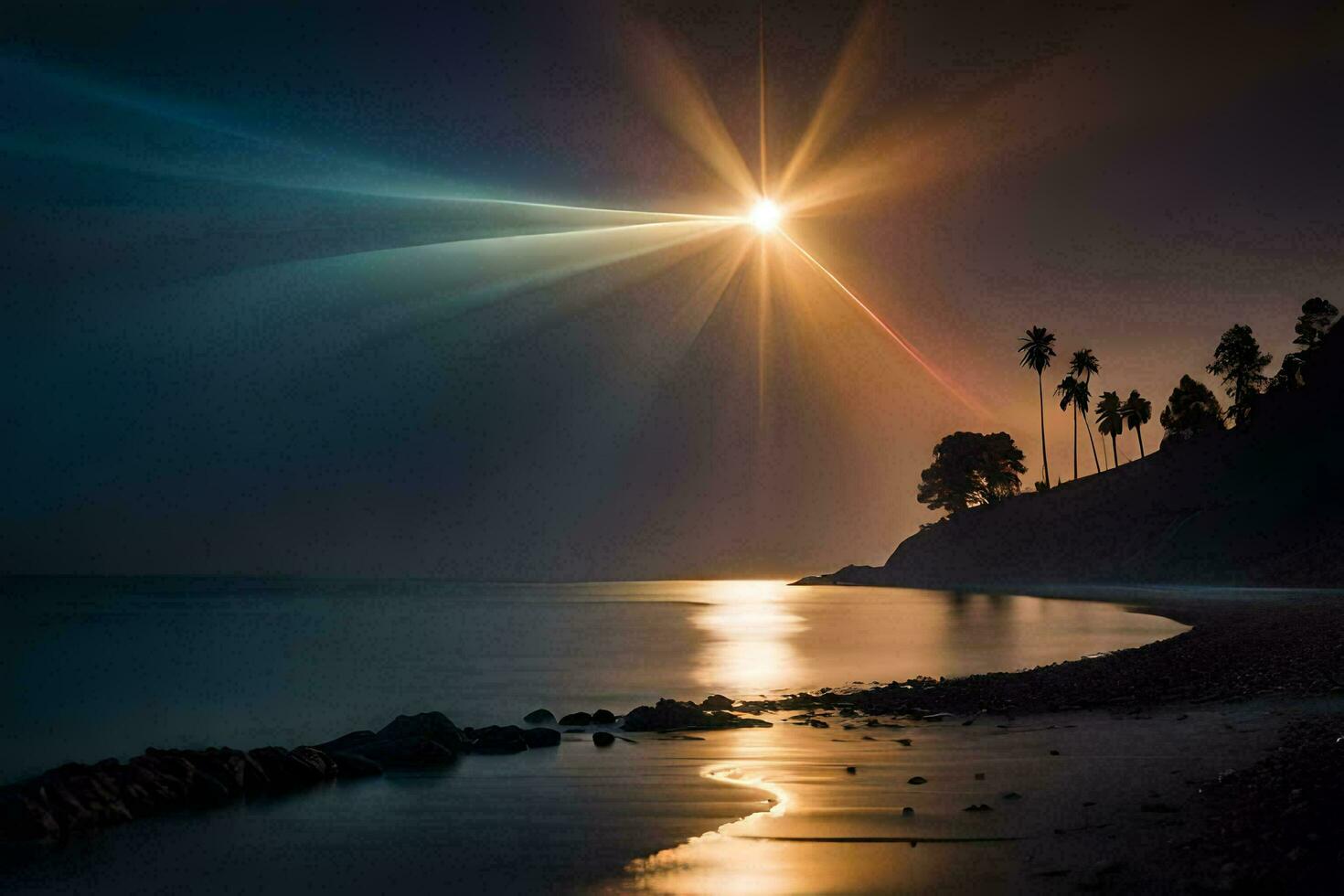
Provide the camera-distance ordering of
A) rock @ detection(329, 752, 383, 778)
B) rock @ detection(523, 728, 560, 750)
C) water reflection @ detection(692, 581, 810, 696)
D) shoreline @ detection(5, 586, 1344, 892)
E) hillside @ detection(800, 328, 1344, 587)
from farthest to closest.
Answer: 1. hillside @ detection(800, 328, 1344, 587)
2. water reflection @ detection(692, 581, 810, 696)
3. rock @ detection(523, 728, 560, 750)
4. rock @ detection(329, 752, 383, 778)
5. shoreline @ detection(5, 586, 1344, 892)

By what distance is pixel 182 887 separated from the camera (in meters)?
10.9

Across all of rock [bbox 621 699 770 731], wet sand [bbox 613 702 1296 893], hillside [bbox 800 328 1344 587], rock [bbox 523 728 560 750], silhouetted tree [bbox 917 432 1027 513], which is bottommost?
wet sand [bbox 613 702 1296 893]

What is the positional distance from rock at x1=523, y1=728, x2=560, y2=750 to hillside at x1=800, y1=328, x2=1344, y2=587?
241 feet

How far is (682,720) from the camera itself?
21641mm

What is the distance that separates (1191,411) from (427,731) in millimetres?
134187

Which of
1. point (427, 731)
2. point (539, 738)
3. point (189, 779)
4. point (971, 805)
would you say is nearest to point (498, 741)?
point (539, 738)

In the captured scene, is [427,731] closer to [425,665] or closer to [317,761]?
[317,761]

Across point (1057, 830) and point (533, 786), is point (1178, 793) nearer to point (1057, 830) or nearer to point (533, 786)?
point (1057, 830)

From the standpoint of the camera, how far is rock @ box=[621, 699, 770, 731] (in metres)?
21.4

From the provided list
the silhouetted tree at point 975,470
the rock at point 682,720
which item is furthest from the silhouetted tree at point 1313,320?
the rock at point 682,720

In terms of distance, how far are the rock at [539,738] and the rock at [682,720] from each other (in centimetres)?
186

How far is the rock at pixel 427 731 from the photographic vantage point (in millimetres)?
19156

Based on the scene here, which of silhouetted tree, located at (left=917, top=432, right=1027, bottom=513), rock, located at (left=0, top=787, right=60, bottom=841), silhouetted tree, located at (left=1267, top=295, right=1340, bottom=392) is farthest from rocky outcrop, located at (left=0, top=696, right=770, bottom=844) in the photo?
silhouetted tree, located at (left=917, top=432, right=1027, bottom=513)

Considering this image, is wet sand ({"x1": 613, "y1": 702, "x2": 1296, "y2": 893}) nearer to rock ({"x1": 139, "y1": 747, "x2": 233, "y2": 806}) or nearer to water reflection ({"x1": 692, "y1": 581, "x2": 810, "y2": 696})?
rock ({"x1": 139, "y1": 747, "x2": 233, "y2": 806})
